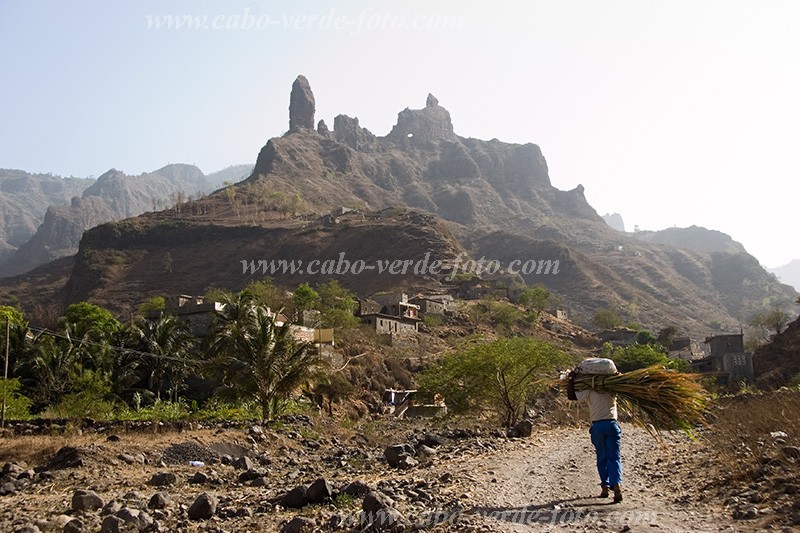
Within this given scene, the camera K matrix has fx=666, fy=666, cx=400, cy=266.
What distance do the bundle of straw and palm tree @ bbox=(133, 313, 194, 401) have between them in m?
31.6

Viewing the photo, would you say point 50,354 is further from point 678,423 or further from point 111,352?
point 678,423

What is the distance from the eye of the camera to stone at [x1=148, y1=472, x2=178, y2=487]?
41.3 feet

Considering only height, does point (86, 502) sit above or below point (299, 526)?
below

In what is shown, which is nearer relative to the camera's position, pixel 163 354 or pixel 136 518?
pixel 136 518

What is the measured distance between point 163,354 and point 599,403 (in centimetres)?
3307

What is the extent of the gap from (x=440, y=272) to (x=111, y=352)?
8000 centimetres

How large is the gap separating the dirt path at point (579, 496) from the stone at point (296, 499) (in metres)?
2.39

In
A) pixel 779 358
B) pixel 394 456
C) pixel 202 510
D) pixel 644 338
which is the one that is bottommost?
pixel 779 358

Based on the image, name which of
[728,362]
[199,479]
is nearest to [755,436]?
[199,479]

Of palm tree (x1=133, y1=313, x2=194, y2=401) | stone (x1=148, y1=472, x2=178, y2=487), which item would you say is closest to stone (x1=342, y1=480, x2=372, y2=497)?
stone (x1=148, y1=472, x2=178, y2=487)

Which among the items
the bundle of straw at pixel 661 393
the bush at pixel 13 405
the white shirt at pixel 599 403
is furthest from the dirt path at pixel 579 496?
the bush at pixel 13 405

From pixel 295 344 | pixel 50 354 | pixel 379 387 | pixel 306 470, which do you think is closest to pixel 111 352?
pixel 50 354

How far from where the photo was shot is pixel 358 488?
966 centimetres

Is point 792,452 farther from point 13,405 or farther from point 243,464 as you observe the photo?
point 13,405
